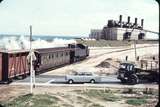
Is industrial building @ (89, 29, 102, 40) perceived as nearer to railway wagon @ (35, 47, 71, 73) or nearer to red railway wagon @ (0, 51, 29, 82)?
railway wagon @ (35, 47, 71, 73)

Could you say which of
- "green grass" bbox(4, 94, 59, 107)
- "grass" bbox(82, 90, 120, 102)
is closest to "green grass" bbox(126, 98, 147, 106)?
"grass" bbox(82, 90, 120, 102)

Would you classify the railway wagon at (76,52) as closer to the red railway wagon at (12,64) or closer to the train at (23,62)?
the train at (23,62)

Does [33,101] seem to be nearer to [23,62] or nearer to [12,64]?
[12,64]

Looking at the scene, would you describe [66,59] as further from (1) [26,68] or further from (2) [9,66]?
(2) [9,66]

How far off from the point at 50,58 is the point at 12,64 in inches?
275

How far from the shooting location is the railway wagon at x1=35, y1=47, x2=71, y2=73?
28422mm

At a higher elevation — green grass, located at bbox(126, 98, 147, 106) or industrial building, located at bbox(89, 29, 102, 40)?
industrial building, located at bbox(89, 29, 102, 40)

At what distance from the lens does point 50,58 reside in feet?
102

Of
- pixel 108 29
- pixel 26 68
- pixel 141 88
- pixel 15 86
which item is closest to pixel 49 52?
pixel 26 68

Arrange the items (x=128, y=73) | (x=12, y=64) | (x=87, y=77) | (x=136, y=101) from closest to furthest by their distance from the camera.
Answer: (x=136, y=101), (x=12, y=64), (x=128, y=73), (x=87, y=77)

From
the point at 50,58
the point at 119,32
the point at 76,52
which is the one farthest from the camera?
the point at 119,32

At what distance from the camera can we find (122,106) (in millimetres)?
19062

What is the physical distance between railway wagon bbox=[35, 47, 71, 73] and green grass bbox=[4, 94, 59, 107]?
8011mm

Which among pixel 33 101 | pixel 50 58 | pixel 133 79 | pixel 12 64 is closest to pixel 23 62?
pixel 12 64
